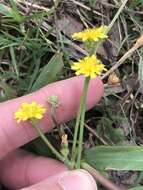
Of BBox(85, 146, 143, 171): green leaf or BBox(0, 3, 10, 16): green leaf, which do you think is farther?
BBox(0, 3, 10, 16): green leaf

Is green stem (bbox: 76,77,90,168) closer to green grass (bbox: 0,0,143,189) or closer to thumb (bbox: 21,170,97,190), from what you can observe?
thumb (bbox: 21,170,97,190)

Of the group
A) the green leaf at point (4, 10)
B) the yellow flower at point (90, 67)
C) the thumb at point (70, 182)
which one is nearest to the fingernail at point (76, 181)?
the thumb at point (70, 182)

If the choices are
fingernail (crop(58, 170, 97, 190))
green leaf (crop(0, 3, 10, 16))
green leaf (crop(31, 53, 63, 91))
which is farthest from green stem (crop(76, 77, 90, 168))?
green leaf (crop(0, 3, 10, 16))

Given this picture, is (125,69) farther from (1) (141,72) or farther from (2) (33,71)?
(2) (33,71)

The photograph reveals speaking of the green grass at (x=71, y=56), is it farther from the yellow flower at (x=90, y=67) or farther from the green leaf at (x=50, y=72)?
the yellow flower at (x=90, y=67)

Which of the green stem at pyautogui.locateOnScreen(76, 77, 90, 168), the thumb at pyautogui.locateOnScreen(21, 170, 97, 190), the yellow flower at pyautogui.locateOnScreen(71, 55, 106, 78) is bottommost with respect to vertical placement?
the thumb at pyautogui.locateOnScreen(21, 170, 97, 190)

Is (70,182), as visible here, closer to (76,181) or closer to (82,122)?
(76,181)

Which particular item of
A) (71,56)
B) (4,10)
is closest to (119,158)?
(71,56)

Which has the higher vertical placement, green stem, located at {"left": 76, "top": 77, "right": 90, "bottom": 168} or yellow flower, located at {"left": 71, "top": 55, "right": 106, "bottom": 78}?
yellow flower, located at {"left": 71, "top": 55, "right": 106, "bottom": 78}
